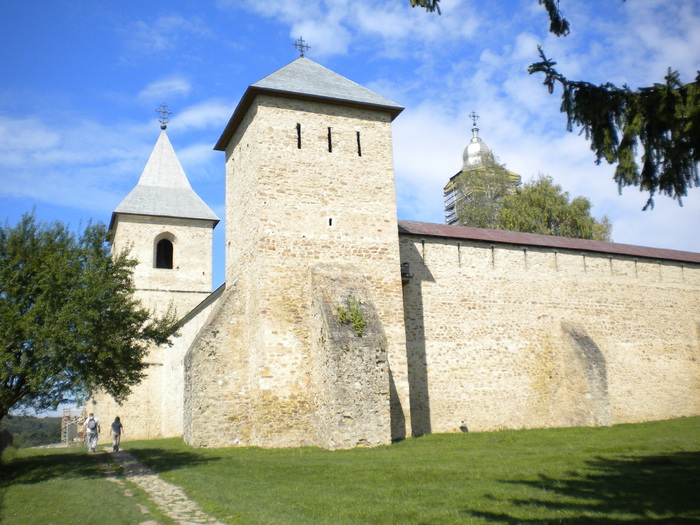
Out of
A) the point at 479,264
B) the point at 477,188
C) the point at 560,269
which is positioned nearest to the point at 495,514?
the point at 479,264

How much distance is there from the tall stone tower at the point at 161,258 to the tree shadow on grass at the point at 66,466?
925cm

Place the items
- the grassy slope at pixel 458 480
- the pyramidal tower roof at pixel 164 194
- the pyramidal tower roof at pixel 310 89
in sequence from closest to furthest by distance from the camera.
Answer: the grassy slope at pixel 458 480, the pyramidal tower roof at pixel 310 89, the pyramidal tower roof at pixel 164 194

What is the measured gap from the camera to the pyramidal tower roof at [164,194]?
27891 millimetres

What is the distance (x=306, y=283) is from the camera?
15.1m

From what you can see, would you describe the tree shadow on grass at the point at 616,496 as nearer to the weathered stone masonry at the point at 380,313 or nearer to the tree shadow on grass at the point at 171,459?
the weathered stone masonry at the point at 380,313

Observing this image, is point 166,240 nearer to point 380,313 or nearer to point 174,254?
point 174,254

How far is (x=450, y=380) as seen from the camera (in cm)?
1723

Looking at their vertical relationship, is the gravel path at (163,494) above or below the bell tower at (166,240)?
below

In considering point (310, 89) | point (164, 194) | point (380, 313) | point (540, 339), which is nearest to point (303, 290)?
point (380, 313)

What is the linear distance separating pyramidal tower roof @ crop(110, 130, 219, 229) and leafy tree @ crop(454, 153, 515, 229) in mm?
13206

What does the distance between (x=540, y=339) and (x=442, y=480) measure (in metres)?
11.2

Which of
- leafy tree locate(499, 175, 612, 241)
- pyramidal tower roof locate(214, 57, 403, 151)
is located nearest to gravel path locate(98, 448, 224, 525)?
pyramidal tower roof locate(214, 57, 403, 151)

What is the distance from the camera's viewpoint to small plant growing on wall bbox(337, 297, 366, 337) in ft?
44.5

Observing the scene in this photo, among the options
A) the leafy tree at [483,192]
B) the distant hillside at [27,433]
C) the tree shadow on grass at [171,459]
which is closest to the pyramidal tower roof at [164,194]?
the distant hillside at [27,433]
